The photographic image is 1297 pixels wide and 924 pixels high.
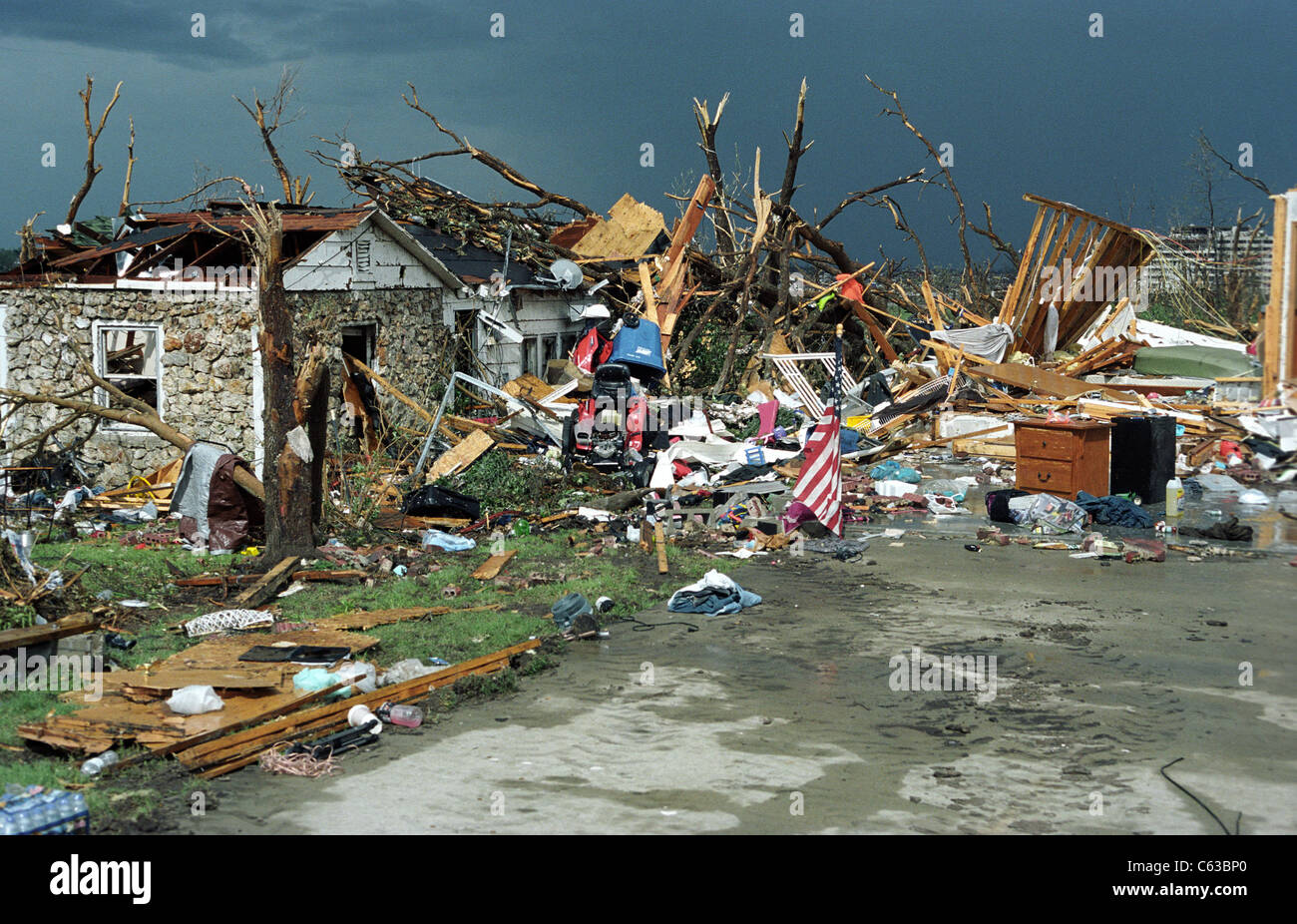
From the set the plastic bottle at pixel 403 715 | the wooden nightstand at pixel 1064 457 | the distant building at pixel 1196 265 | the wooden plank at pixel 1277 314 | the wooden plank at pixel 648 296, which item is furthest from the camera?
the distant building at pixel 1196 265

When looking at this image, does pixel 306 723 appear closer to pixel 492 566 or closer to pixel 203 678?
pixel 203 678

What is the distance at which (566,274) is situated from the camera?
20.4 metres

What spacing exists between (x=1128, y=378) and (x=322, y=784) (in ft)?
59.2

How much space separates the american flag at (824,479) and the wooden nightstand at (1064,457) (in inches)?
117

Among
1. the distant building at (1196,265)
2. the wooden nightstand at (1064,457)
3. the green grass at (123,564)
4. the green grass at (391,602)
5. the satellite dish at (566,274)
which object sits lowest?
the green grass at (391,602)

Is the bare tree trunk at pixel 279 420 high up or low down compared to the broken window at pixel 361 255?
down

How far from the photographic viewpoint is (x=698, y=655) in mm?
8469

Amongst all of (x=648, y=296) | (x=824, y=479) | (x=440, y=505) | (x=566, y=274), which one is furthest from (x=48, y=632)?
(x=648, y=296)

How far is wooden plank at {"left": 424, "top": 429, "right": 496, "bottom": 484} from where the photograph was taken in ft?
49.5

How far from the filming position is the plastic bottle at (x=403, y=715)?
22.7 feet

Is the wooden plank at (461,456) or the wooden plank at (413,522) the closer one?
the wooden plank at (413,522)

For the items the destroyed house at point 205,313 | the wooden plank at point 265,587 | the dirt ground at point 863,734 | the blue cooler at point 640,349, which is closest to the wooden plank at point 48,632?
the wooden plank at point 265,587

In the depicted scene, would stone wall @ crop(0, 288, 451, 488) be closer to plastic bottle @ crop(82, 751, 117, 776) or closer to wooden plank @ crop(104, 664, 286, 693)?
wooden plank @ crop(104, 664, 286, 693)

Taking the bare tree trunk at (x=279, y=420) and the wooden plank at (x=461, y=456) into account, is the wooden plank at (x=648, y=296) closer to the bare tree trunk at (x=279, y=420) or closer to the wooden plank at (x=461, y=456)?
the wooden plank at (x=461, y=456)
